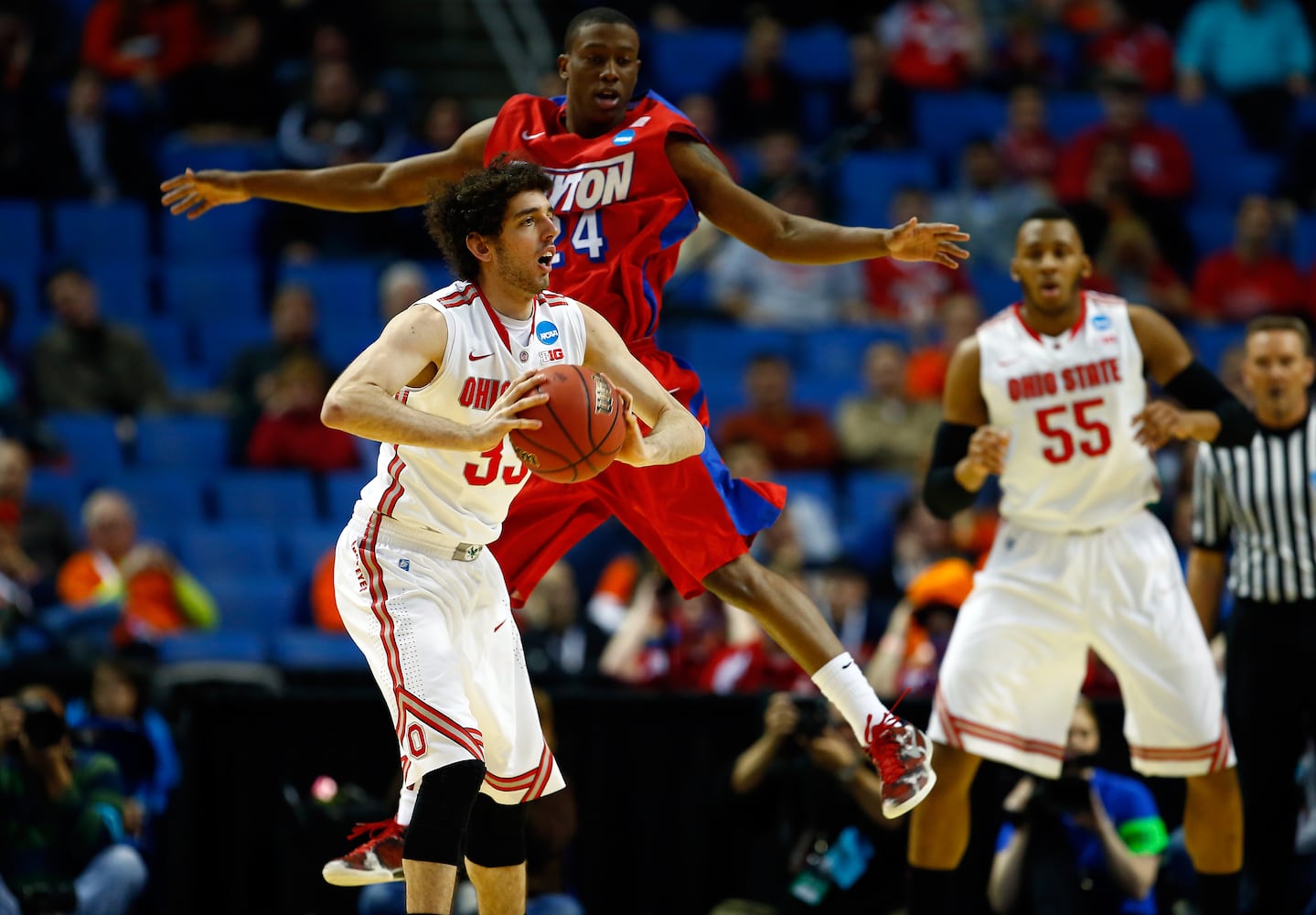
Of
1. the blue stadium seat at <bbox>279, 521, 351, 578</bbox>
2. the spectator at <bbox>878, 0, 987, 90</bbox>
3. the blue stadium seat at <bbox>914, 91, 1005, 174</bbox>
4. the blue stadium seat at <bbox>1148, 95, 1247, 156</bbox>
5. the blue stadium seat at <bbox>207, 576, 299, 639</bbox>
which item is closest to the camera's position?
the blue stadium seat at <bbox>207, 576, 299, 639</bbox>

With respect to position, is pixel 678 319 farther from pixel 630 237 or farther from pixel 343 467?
pixel 630 237

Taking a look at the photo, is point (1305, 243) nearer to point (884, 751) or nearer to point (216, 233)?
point (216, 233)

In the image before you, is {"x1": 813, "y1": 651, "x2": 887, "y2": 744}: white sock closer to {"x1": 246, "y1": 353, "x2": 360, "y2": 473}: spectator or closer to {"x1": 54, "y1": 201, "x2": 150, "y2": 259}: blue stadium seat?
{"x1": 246, "y1": 353, "x2": 360, "y2": 473}: spectator

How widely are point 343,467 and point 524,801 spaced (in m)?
5.53

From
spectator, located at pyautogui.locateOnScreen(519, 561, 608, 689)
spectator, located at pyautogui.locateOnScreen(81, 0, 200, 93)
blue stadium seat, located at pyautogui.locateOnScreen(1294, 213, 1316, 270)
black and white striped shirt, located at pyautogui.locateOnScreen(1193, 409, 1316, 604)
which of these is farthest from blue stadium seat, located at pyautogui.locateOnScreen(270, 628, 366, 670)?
blue stadium seat, located at pyautogui.locateOnScreen(1294, 213, 1316, 270)

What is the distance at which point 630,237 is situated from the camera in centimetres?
553

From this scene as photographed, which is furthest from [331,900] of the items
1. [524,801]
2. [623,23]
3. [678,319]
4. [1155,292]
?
[1155,292]

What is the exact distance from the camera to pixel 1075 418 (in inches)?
234

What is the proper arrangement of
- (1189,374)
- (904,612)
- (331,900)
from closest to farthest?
(1189,374)
(331,900)
(904,612)

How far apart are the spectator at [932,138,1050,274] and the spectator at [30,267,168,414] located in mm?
5225

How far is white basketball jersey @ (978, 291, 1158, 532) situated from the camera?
593 centimetres

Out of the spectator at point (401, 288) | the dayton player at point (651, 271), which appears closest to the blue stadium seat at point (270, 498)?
the spectator at point (401, 288)

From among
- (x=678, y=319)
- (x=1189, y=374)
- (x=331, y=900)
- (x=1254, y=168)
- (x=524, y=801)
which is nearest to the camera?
(x=524, y=801)

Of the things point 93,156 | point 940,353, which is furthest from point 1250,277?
point 93,156
